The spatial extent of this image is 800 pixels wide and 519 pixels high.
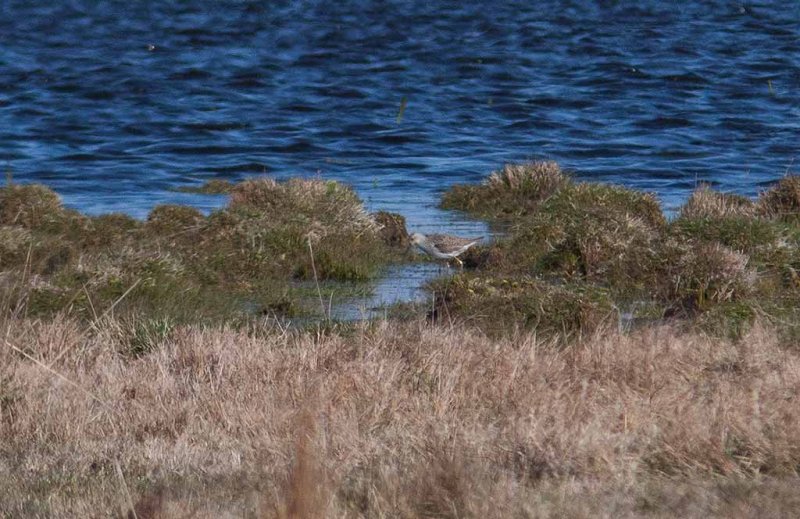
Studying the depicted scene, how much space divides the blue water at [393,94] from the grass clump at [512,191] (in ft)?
1.96

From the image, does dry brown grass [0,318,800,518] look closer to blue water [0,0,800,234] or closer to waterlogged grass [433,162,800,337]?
waterlogged grass [433,162,800,337]

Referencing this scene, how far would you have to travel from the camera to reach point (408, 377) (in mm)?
7961

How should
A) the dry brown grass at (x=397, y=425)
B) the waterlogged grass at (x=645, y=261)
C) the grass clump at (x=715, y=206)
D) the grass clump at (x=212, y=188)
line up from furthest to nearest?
the grass clump at (x=212, y=188), the grass clump at (x=715, y=206), the waterlogged grass at (x=645, y=261), the dry brown grass at (x=397, y=425)

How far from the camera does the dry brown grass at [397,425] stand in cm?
548

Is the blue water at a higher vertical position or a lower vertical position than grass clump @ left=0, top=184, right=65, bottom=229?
lower

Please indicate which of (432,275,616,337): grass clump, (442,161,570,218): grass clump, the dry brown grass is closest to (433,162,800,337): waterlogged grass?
(432,275,616,337): grass clump

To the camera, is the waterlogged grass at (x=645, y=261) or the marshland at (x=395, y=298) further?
the waterlogged grass at (x=645, y=261)

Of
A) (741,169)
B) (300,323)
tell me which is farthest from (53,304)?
(741,169)

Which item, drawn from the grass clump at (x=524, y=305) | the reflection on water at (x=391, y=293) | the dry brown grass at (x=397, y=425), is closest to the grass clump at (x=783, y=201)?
the reflection on water at (x=391, y=293)

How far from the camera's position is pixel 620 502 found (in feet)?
17.9

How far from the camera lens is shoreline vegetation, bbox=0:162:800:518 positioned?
18.4 feet

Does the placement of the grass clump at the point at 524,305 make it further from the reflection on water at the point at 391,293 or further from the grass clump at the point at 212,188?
the grass clump at the point at 212,188

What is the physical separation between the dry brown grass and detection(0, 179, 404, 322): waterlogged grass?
1375 mm

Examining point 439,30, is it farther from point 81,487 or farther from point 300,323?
point 81,487
